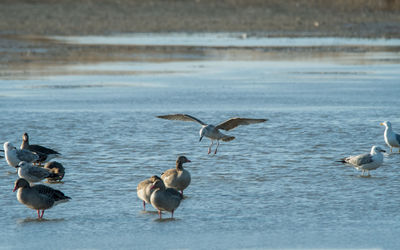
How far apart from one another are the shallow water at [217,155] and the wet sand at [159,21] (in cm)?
747

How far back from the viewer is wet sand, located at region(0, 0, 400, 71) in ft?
114

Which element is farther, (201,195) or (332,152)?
(332,152)

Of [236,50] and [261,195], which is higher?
[236,50]

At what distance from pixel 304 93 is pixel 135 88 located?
5340 mm

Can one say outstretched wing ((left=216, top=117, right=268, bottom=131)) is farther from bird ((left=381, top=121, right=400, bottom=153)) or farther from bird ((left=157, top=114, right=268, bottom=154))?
bird ((left=381, top=121, right=400, bottom=153))

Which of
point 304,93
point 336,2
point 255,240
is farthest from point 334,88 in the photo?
point 336,2

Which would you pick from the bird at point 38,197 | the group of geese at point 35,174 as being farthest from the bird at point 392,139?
the bird at point 38,197

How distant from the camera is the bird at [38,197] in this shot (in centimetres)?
967

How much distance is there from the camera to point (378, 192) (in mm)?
10914

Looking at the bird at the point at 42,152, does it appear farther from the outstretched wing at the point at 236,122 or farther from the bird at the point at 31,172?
the outstretched wing at the point at 236,122

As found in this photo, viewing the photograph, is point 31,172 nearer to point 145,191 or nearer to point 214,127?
point 145,191

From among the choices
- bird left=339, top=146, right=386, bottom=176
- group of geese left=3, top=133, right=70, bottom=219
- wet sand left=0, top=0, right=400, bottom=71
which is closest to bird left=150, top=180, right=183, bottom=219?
group of geese left=3, top=133, right=70, bottom=219

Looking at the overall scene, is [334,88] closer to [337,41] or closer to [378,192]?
[378,192]

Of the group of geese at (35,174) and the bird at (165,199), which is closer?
the bird at (165,199)
